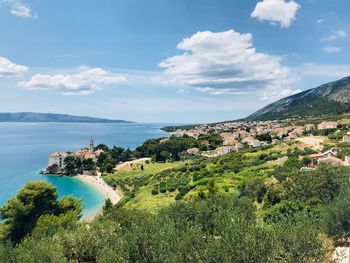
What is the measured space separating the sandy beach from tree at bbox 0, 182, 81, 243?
75.3 ft

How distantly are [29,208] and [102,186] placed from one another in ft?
135

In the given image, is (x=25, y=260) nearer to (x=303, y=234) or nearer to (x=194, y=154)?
(x=303, y=234)

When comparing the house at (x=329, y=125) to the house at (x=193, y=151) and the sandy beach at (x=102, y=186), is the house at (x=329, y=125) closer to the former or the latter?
the house at (x=193, y=151)

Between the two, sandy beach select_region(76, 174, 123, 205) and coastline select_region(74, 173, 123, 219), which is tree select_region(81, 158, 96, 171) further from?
sandy beach select_region(76, 174, 123, 205)

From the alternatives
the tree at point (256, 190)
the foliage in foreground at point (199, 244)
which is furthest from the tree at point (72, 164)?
the foliage in foreground at point (199, 244)

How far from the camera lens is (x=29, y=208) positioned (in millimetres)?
39719

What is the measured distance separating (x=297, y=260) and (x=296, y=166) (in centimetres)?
4145

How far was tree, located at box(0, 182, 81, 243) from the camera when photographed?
38938 mm

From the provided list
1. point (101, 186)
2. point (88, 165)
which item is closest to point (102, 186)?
point (101, 186)

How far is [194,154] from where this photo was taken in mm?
114750

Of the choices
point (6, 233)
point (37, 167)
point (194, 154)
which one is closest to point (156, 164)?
point (194, 154)

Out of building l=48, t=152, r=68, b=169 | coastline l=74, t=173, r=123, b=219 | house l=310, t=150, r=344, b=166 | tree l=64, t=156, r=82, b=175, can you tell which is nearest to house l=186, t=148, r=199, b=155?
coastline l=74, t=173, r=123, b=219

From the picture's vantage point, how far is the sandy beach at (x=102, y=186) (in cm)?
6951

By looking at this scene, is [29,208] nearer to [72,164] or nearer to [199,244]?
[199,244]
